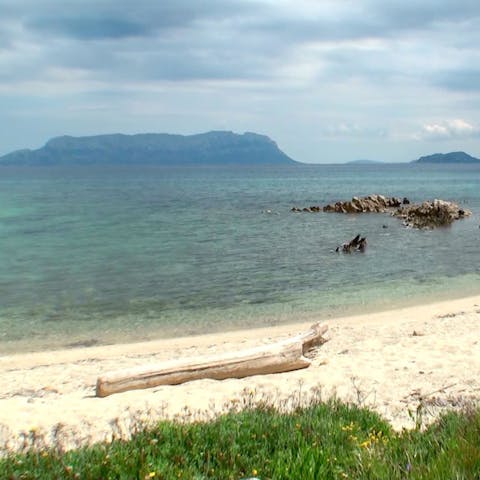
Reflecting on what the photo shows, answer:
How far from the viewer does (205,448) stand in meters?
5.84

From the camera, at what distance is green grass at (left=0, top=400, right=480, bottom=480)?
5.05 m

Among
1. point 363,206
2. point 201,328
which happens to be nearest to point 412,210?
point 363,206

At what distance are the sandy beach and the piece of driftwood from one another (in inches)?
10.3

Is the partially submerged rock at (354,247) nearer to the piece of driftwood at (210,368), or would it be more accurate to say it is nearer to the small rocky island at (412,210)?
the small rocky island at (412,210)

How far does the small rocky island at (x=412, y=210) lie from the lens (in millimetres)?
44594

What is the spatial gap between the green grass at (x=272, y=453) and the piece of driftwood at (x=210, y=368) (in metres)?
3.92

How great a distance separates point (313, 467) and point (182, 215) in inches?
1912

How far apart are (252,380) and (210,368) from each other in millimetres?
788

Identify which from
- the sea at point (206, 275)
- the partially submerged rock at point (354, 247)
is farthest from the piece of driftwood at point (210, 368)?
the partially submerged rock at point (354, 247)

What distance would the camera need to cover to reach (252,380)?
35.0 feet

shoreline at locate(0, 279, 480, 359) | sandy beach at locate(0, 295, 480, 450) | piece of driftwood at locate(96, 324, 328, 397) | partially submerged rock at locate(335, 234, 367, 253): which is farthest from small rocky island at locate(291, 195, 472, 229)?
piece of driftwood at locate(96, 324, 328, 397)

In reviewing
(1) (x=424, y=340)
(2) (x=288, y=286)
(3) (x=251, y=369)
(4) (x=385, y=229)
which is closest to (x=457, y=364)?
(1) (x=424, y=340)

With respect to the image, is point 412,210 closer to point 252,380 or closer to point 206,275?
point 206,275

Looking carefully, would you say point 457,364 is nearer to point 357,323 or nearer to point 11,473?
point 357,323
